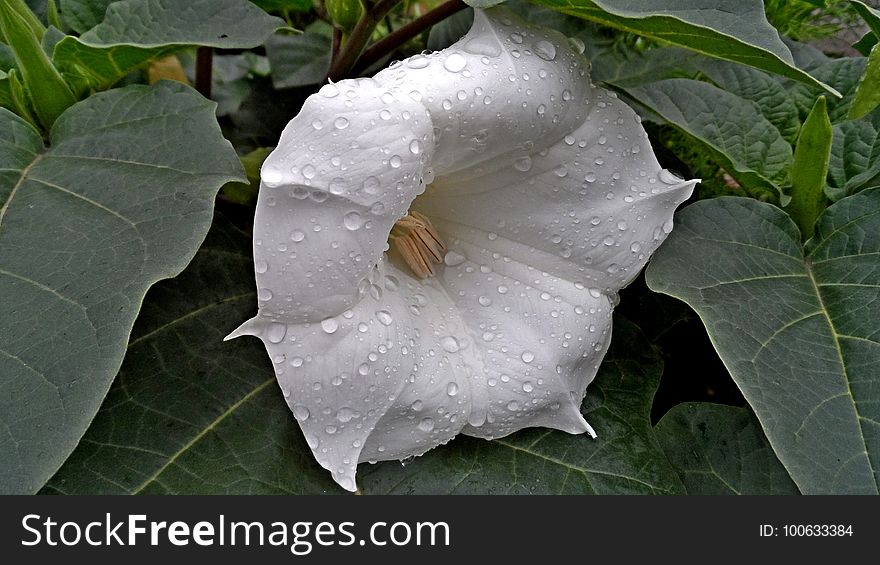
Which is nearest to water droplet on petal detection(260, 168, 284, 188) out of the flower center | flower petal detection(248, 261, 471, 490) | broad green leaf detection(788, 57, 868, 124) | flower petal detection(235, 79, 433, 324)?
flower petal detection(235, 79, 433, 324)

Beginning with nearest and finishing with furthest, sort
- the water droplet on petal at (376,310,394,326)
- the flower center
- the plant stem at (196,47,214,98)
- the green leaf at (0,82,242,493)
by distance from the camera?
the green leaf at (0,82,242,493) < the water droplet on petal at (376,310,394,326) < the flower center < the plant stem at (196,47,214,98)

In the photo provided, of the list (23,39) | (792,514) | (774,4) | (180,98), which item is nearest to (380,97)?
(180,98)

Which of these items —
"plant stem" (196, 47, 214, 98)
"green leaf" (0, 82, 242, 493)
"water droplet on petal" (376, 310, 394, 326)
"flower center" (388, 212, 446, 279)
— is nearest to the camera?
"green leaf" (0, 82, 242, 493)

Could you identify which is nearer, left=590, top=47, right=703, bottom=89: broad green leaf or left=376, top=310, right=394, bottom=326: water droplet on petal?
left=376, top=310, right=394, bottom=326: water droplet on petal

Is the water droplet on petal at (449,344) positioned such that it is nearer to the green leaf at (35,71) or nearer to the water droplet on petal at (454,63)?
the water droplet on petal at (454,63)

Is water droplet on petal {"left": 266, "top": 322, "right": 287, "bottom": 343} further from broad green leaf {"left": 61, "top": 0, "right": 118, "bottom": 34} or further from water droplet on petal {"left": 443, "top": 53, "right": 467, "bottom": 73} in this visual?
broad green leaf {"left": 61, "top": 0, "right": 118, "bottom": 34}

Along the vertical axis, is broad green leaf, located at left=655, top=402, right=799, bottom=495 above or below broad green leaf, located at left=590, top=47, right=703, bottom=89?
below

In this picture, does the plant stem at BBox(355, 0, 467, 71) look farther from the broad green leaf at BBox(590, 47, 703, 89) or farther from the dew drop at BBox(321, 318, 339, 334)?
the dew drop at BBox(321, 318, 339, 334)

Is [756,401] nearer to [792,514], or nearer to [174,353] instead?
[792,514]

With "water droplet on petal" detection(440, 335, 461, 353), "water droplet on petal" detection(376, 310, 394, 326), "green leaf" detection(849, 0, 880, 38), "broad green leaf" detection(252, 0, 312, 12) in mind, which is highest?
"green leaf" detection(849, 0, 880, 38)
